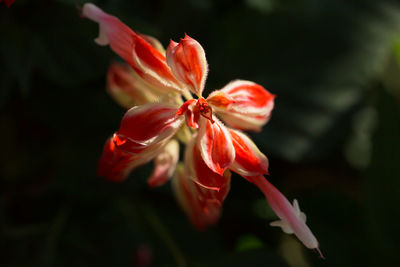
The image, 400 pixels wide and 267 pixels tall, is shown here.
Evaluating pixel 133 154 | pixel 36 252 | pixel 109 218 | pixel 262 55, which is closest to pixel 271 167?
pixel 262 55

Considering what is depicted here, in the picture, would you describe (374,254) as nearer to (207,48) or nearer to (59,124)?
(207,48)

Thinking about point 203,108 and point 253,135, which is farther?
point 253,135

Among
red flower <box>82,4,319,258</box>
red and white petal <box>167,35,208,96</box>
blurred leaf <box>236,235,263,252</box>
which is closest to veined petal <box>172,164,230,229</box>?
red flower <box>82,4,319,258</box>

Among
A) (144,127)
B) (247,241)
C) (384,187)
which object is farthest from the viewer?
(247,241)

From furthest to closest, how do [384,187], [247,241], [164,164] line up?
[247,241], [384,187], [164,164]

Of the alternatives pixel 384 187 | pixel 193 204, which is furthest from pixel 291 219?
pixel 384 187

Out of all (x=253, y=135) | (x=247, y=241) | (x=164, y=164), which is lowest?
(x=247, y=241)

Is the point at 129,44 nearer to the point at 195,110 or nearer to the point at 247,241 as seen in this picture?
the point at 195,110
